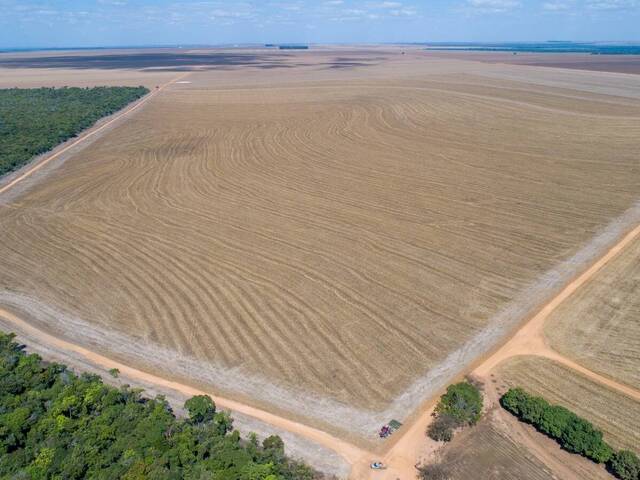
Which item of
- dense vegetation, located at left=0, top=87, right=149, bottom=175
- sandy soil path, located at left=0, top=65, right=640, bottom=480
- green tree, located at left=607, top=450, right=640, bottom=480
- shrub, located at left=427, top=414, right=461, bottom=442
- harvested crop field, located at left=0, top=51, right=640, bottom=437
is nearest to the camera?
green tree, located at left=607, top=450, right=640, bottom=480

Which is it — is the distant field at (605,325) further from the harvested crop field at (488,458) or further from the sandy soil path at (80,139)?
the sandy soil path at (80,139)

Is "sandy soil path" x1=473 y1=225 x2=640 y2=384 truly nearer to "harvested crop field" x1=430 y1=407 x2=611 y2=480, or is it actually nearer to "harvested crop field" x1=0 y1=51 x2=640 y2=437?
"harvested crop field" x1=0 y1=51 x2=640 y2=437

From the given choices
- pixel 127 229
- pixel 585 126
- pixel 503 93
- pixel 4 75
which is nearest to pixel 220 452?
pixel 127 229

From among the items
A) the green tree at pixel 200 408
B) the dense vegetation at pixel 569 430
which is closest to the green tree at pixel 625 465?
the dense vegetation at pixel 569 430

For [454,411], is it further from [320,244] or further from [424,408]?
[320,244]

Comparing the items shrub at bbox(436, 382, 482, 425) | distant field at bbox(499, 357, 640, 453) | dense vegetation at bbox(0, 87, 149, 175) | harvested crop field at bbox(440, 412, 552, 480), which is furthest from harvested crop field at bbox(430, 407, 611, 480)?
dense vegetation at bbox(0, 87, 149, 175)
